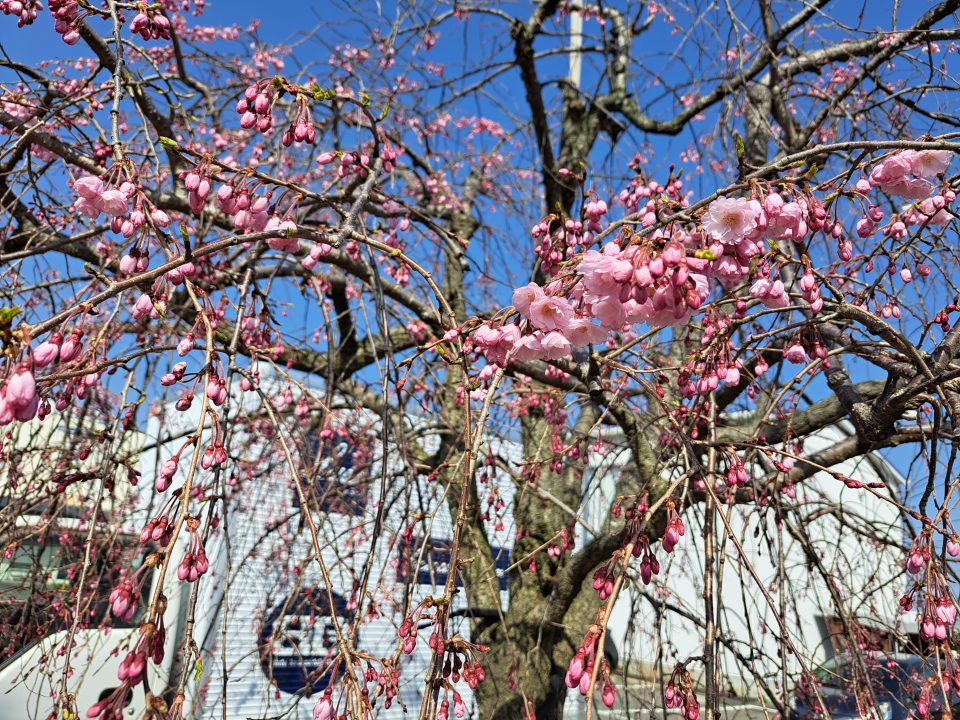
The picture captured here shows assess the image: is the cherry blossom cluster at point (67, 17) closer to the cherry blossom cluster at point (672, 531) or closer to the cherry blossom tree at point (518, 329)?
the cherry blossom tree at point (518, 329)

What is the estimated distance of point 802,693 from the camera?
8.34ft

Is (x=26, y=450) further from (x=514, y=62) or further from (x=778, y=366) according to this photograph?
(x=514, y=62)

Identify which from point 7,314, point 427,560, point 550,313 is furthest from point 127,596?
point 427,560

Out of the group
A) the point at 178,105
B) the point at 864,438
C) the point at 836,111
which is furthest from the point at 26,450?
the point at 836,111

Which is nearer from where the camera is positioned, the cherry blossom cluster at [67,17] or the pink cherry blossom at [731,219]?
the pink cherry blossom at [731,219]

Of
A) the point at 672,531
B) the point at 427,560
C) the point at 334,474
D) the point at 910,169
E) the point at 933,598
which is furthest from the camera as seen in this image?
the point at 427,560

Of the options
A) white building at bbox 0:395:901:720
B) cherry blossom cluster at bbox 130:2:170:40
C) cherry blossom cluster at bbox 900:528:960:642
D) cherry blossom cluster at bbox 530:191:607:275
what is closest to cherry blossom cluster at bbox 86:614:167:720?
cherry blossom cluster at bbox 900:528:960:642

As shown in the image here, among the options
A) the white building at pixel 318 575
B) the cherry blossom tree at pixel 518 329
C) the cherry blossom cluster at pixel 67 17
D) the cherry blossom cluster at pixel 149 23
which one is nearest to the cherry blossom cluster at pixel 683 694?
the cherry blossom tree at pixel 518 329

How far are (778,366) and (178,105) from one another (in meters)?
2.93

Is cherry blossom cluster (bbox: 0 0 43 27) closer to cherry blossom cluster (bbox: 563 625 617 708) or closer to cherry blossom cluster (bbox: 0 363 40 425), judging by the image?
cherry blossom cluster (bbox: 0 363 40 425)

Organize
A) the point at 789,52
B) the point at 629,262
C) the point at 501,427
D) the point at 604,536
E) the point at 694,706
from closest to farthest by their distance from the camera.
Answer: the point at 629,262
the point at 694,706
the point at 604,536
the point at 789,52
the point at 501,427

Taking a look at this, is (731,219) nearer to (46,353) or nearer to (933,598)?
(933,598)

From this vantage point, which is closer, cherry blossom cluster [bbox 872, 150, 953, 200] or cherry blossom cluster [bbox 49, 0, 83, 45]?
cherry blossom cluster [bbox 872, 150, 953, 200]

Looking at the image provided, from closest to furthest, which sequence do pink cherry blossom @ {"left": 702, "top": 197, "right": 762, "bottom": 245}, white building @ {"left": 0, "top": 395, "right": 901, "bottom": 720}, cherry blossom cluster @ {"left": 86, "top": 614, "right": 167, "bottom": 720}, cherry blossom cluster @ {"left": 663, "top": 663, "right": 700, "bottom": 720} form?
1. cherry blossom cluster @ {"left": 86, "top": 614, "right": 167, "bottom": 720}
2. pink cherry blossom @ {"left": 702, "top": 197, "right": 762, "bottom": 245}
3. cherry blossom cluster @ {"left": 663, "top": 663, "right": 700, "bottom": 720}
4. white building @ {"left": 0, "top": 395, "right": 901, "bottom": 720}
